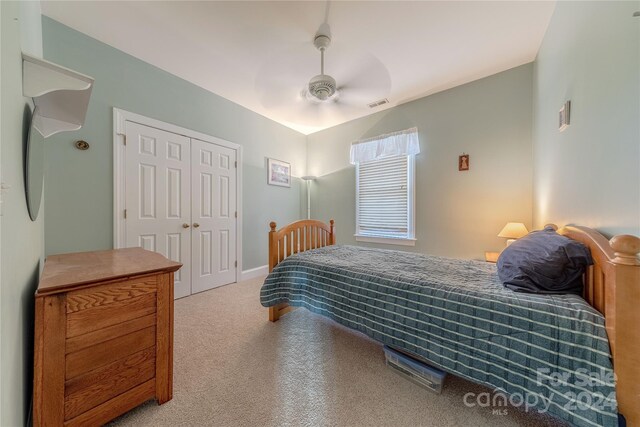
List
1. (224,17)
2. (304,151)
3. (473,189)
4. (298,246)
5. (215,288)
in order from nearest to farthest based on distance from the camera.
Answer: (224,17) < (298,246) < (473,189) < (215,288) < (304,151)

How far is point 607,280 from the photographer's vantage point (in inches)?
34.9

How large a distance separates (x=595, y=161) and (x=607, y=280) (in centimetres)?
76

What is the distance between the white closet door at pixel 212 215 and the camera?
292 centimetres

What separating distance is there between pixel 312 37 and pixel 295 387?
9.18 ft

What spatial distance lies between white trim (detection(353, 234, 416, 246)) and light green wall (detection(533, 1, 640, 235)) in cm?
149

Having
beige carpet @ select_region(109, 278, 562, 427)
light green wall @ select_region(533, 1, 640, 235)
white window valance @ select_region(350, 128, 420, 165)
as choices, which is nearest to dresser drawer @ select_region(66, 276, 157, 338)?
beige carpet @ select_region(109, 278, 562, 427)

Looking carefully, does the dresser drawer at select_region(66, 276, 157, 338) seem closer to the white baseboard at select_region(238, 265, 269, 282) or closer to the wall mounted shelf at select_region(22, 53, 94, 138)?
the wall mounted shelf at select_region(22, 53, 94, 138)

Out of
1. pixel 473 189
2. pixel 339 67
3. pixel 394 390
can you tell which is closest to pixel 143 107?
pixel 339 67

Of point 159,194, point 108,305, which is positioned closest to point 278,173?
point 159,194

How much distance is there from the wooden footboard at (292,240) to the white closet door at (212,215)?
1.14 metres

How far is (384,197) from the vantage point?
3557mm

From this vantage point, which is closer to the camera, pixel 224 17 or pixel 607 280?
pixel 607 280

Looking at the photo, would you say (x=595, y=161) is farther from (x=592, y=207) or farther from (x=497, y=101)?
(x=497, y=101)

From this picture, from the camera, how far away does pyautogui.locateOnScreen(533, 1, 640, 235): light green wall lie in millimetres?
953
